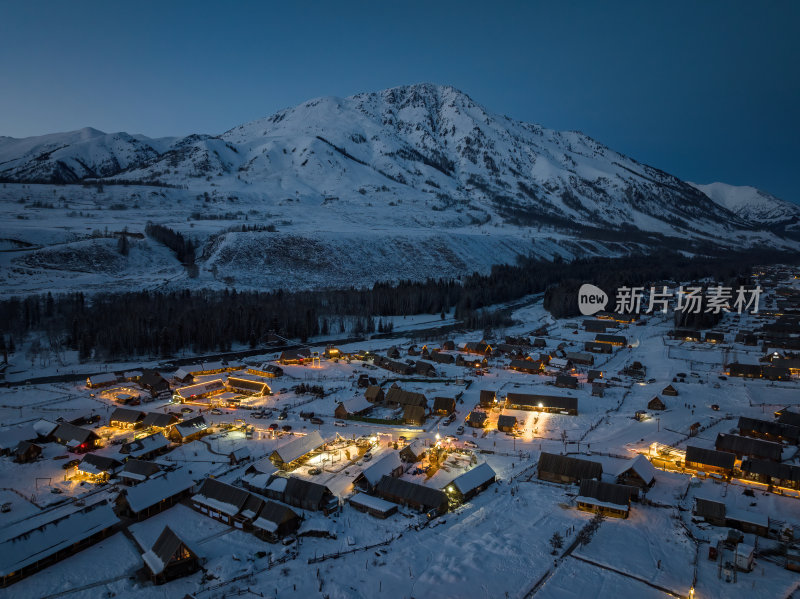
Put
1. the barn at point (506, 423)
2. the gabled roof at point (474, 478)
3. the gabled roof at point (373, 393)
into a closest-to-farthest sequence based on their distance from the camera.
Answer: the gabled roof at point (474, 478) < the barn at point (506, 423) < the gabled roof at point (373, 393)

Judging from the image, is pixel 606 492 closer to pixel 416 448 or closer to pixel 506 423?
pixel 506 423

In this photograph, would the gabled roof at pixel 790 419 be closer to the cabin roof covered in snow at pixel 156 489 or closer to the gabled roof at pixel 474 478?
the gabled roof at pixel 474 478

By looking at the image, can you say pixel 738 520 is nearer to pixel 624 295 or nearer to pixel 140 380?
pixel 140 380

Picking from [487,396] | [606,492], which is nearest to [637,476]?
[606,492]

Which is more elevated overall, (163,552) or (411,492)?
(411,492)

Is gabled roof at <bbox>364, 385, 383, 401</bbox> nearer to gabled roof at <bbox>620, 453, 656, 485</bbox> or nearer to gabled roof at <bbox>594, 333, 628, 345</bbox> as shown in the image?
gabled roof at <bbox>620, 453, 656, 485</bbox>

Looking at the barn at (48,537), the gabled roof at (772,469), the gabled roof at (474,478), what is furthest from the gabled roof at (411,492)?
the gabled roof at (772,469)
